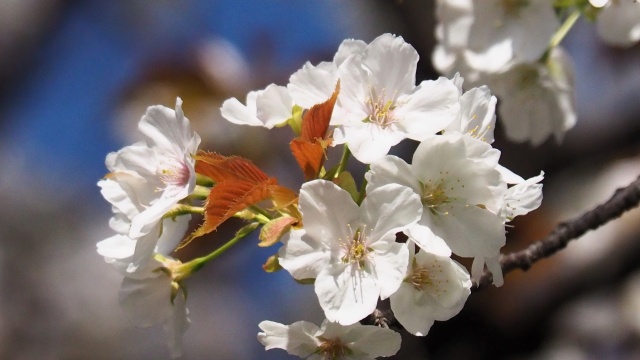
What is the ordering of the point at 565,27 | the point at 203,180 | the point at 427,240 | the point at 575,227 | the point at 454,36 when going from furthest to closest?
1. the point at 454,36
2. the point at 565,27
3. the point at 575,227
4. the point at 203,180
5. the point at 427,240

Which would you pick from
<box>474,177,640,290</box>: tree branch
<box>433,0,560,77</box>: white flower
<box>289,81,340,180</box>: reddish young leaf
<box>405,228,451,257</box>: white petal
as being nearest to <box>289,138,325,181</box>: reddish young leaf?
<box>289,81,340,180</box>: reddish young leaf

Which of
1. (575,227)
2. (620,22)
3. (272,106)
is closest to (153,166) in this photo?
(272,106)

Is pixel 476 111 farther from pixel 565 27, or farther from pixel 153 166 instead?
pixel 565 27

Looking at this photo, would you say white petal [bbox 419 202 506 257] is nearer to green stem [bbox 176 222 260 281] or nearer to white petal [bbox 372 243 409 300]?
white petal [bbox 372 243 409 300]

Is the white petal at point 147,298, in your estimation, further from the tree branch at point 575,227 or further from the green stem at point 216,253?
the tree branch at point 575,227

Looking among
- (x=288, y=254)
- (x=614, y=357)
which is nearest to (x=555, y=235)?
(x=288, y=254)

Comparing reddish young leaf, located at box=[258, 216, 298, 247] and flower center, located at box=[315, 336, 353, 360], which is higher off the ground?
reddish young leaf, located at box=[258, 216, 298, 247]
